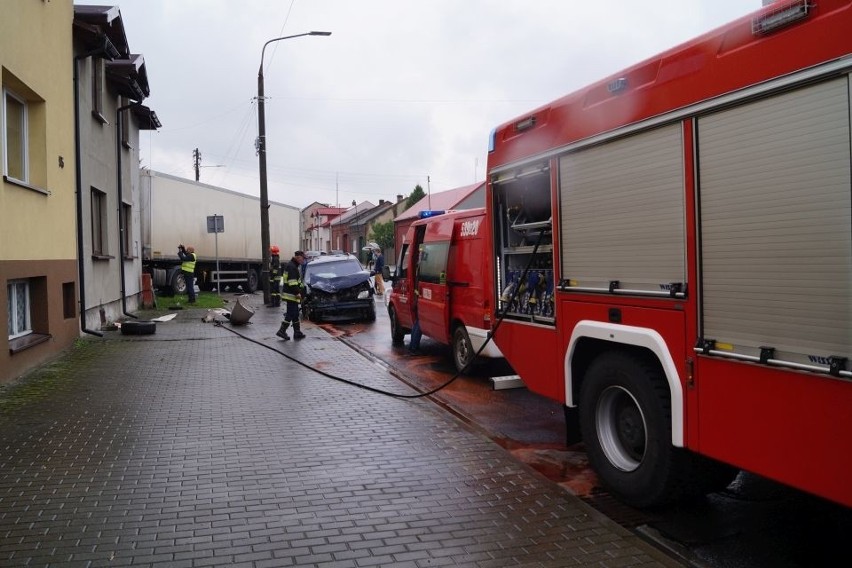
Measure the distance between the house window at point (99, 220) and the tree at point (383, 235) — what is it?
52.0m

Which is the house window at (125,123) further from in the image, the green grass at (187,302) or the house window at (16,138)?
the house window at (16,138)

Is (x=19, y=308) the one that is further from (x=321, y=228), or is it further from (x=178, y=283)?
(x=321, y=228)

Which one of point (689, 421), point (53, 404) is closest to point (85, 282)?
point (53, 404)

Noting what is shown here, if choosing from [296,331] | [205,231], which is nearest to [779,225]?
[296,331]

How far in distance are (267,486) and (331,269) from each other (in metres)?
13.0

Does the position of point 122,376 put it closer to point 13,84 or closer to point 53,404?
point 53,404

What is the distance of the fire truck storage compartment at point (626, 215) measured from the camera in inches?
163

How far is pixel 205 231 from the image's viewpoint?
26891mm

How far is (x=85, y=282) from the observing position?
1342cm

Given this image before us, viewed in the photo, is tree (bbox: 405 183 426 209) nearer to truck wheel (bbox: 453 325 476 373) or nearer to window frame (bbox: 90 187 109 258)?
window frame (bbox: 90 187 109 258)

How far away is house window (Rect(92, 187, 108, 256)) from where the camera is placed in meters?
15.2

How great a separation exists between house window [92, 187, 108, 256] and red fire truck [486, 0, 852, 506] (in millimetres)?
12255

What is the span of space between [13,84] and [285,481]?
761 cm

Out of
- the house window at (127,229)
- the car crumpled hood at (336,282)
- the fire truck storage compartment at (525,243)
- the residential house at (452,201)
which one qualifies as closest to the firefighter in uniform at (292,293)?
the car crumpled hood at (336,282)
